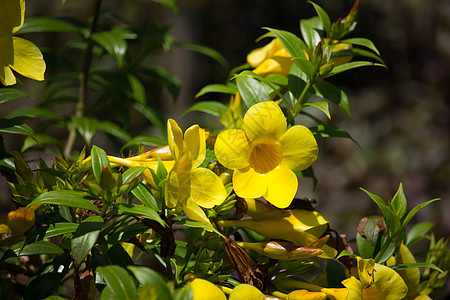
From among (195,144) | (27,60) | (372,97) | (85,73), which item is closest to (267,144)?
(195,144)

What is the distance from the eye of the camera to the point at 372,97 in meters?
3.41

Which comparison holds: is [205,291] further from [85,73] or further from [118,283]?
[85,73]

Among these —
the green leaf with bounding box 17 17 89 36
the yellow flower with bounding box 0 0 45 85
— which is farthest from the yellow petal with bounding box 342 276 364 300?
the green leaf with bounding box 17 17 89 36

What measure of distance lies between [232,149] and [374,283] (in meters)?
0.28

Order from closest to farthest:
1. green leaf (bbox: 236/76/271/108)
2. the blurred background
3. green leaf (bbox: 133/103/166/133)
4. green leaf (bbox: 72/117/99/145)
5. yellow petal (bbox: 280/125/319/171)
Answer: yellow petal (bbox: 280/125/319/171) < green leaf (bbox: 236/76/271/108) < green leaf (bbox: 72/117/99/145) < green leaf (bbox: 133/103/166/133) < the blurred background

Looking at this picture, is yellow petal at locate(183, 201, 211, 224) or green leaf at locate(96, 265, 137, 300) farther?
yellow petal at locate(183, 201, 211, 224)

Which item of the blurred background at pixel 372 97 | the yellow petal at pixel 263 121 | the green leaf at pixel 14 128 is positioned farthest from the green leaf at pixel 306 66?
the blurred background at pixel 372 97

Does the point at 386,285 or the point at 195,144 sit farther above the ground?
the point at 195,144

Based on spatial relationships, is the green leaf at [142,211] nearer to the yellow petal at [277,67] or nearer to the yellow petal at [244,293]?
the yellow petal at [244,293]

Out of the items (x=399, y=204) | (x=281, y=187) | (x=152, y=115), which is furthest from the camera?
(x=152, y=115)

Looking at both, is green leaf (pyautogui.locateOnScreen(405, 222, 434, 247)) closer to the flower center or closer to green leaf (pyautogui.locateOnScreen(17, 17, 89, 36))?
the flower center

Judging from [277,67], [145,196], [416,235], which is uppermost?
[277,67]

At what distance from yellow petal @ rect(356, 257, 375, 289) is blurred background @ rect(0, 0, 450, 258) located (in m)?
1.41

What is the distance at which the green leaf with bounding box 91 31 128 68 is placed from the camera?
110cm
